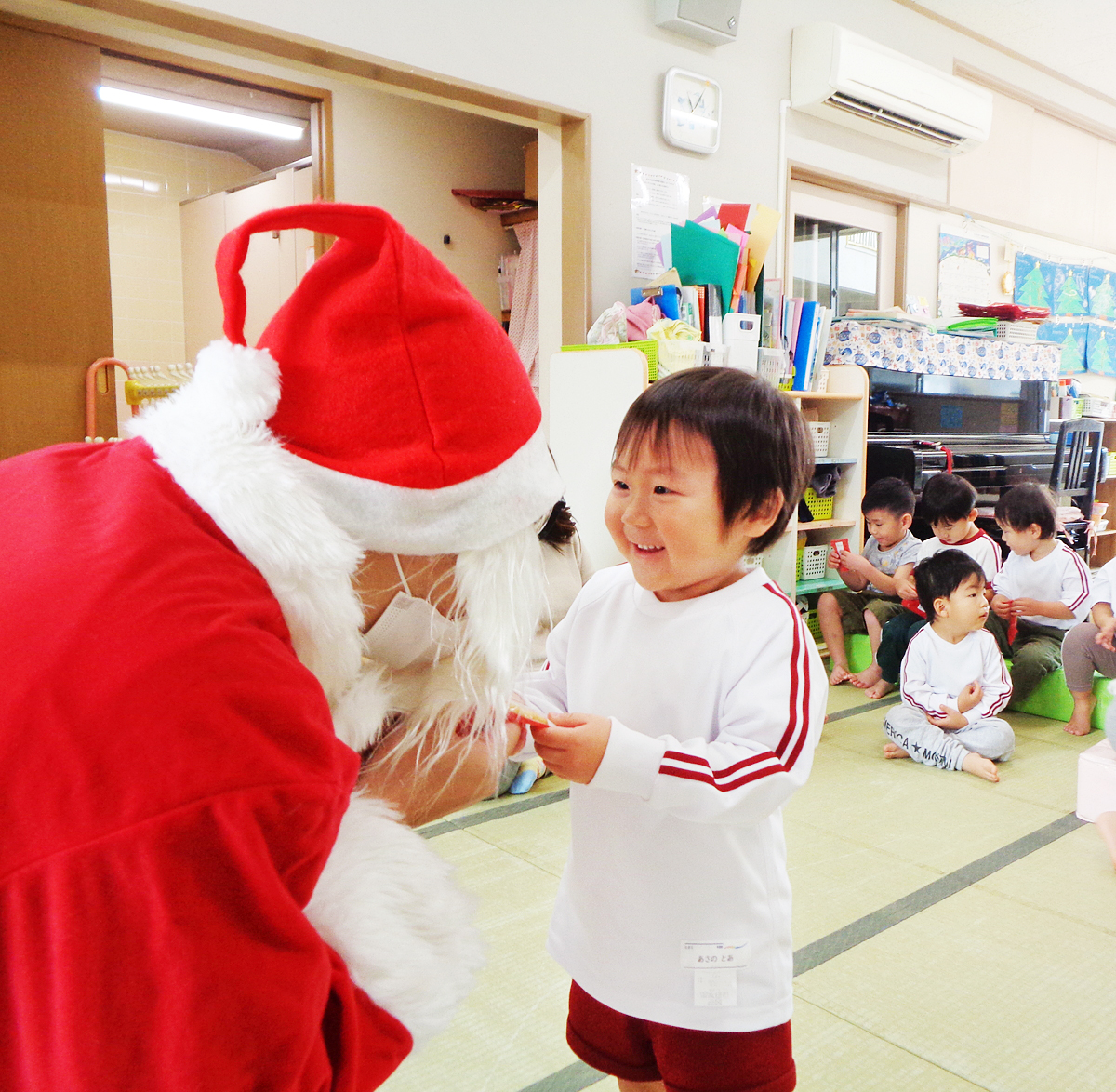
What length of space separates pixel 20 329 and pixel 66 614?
8.51ft

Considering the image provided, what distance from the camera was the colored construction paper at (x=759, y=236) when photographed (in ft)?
10.9

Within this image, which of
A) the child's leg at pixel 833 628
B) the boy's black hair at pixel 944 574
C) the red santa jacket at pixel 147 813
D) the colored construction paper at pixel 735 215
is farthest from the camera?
the child's leg at pixel 833 628

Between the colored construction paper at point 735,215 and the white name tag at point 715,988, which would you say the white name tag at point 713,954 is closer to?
the white name tag at point 715,988

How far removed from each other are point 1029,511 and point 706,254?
1.48 meters

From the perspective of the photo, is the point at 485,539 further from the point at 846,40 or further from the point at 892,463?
the point at 846,40

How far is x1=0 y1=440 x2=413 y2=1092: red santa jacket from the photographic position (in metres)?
0.43

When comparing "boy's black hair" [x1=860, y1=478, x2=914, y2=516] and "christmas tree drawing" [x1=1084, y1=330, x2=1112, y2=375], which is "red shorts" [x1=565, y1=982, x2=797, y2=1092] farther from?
"christmas tree drawing" [x1=1084, y1=330, x2=1112, y2=375]

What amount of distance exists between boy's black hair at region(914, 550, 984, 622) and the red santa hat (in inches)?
101

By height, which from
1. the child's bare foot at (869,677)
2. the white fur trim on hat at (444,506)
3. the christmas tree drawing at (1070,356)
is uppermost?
the christmas tree drawing at (1070,356)

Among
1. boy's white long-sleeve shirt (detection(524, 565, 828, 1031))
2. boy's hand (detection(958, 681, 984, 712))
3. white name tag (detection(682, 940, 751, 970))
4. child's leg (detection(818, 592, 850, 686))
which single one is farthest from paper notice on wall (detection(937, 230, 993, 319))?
white name tag (detection(682, 940, 751, 970))

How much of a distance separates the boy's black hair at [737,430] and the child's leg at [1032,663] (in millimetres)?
2599

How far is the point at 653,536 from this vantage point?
1.01m

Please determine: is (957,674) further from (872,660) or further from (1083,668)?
(872,660)

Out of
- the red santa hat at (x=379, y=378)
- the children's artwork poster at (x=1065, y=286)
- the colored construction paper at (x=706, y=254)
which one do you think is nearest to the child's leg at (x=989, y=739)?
the colored construction paper at (x=706, y=254)
